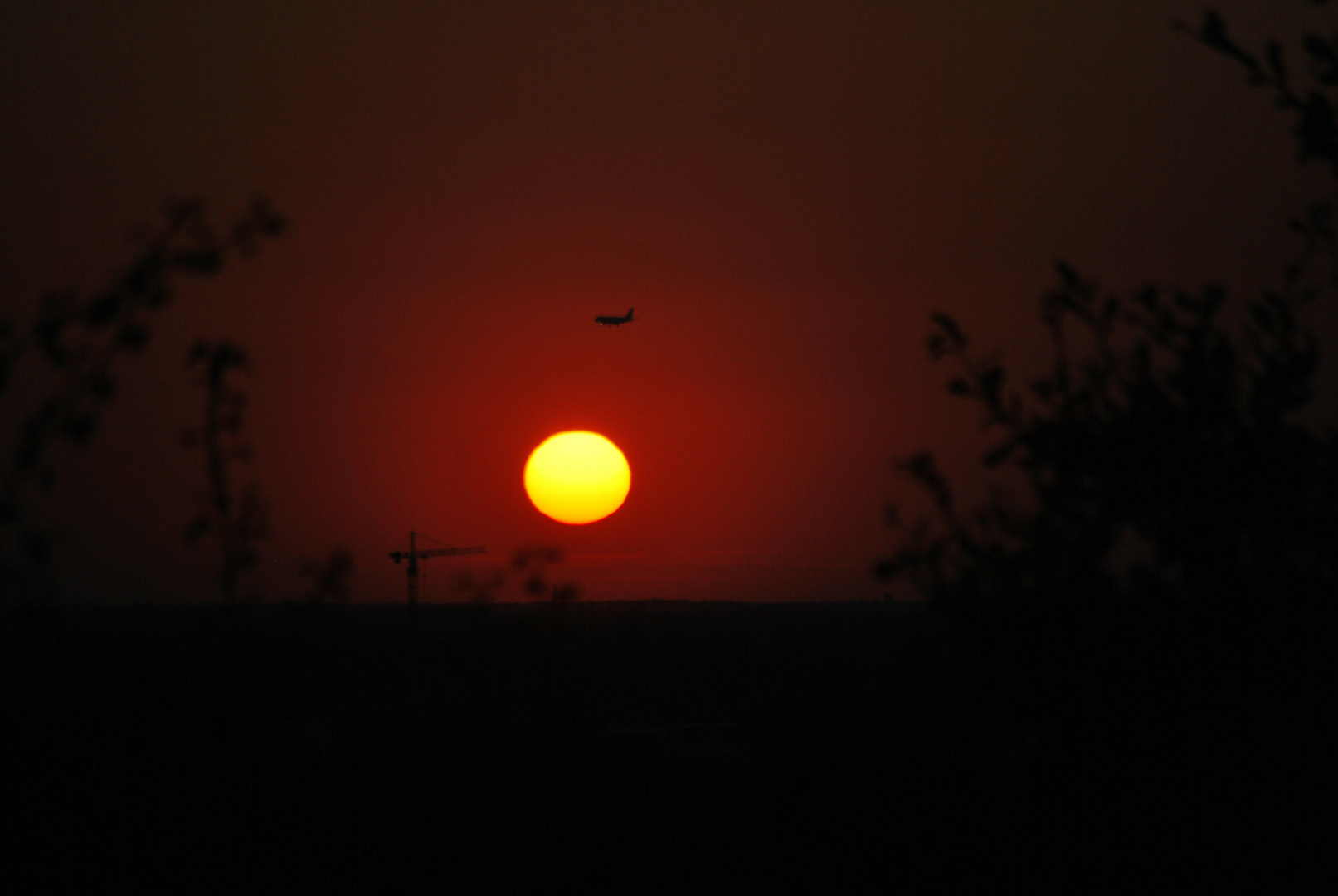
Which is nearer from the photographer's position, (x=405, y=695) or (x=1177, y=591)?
(x=1177, y=591)

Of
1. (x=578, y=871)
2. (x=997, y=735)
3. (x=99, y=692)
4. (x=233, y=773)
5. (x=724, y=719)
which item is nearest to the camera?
(x=99, y=692)

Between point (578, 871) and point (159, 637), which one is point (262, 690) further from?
point (578, 871)

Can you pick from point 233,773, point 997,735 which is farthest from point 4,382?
point 997,735

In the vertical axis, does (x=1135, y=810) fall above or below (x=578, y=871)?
above

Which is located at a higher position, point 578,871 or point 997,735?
point 997,735

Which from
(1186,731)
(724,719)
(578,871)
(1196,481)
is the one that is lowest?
(724,719)

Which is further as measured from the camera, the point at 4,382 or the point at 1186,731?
the point at 1186,731

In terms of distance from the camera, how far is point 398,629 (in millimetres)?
6027

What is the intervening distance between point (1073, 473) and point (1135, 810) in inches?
56.8

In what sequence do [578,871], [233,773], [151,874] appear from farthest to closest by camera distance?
[578,871] < [233,773] < [151,874]

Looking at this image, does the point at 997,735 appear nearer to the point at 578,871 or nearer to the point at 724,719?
the point at 578,871

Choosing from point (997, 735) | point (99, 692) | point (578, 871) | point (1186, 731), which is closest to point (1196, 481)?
point (1186, 731)

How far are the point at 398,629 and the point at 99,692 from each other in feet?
7.22

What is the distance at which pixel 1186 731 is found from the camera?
488 cm
